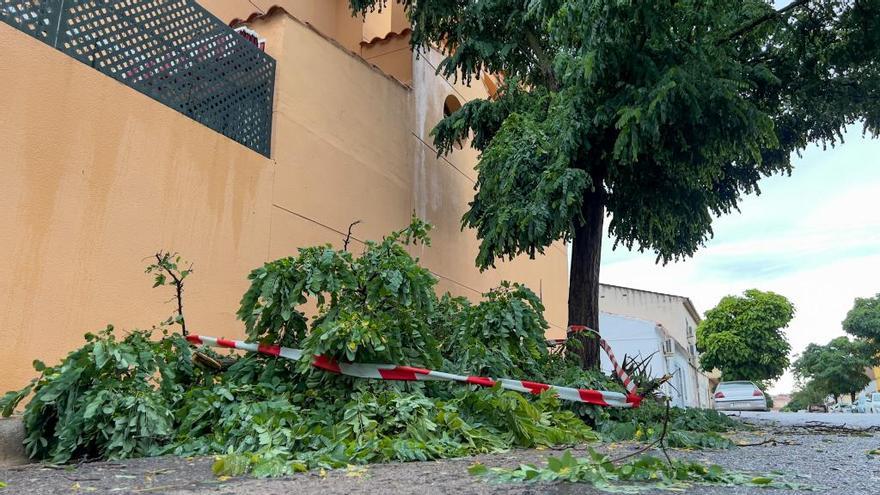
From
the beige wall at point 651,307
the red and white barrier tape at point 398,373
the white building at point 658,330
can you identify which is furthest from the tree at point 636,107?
the beige wall at point 651,307

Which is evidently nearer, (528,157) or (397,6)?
(528,157)

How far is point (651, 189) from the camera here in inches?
320

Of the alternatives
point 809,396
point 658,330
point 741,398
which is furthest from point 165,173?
point 809,396

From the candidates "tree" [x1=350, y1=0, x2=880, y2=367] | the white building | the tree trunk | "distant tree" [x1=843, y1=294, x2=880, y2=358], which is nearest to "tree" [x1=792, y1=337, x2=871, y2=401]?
"distant tree" [x1=843, y1=294, x2=880, y2=358]

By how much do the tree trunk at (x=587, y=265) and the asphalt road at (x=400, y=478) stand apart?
3.67m

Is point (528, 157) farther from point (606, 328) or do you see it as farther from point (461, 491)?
point (606, 328)

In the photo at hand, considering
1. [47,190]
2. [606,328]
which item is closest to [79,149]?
[47,190]

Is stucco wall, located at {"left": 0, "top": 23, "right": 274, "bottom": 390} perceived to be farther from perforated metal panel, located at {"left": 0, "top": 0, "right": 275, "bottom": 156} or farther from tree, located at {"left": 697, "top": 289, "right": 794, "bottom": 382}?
tree, located at {"left": 697, "top": 289, "right": 794, "bottom": 382}

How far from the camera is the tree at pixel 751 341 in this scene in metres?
32.2

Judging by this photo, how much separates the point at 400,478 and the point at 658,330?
26.6m

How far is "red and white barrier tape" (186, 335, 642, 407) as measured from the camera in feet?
14.9

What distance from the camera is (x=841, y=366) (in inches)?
1591

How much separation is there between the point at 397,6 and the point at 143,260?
27.8 ft

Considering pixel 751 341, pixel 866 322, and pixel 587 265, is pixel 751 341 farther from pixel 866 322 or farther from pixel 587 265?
pixel 587 265
